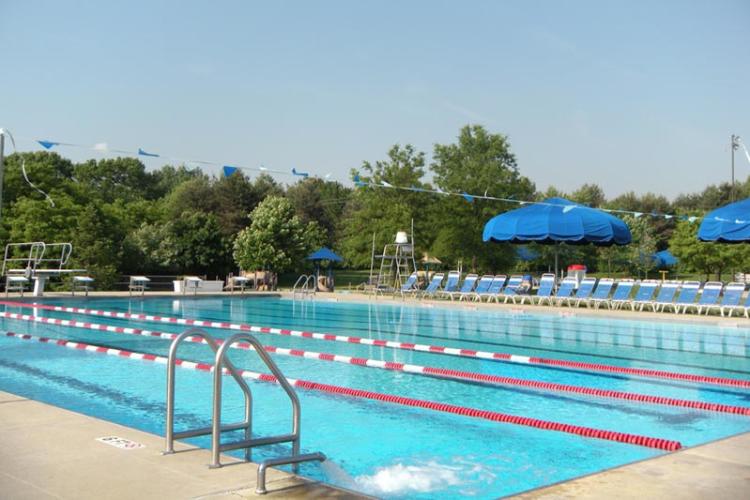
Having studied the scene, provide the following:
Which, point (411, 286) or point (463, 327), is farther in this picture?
point (411, 286)

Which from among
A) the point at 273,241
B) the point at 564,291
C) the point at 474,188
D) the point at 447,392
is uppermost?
the point at 474,188

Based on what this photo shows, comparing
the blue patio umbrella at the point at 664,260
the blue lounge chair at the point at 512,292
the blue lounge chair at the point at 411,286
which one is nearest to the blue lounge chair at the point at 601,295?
the blue lounge chair at the point at 512,292

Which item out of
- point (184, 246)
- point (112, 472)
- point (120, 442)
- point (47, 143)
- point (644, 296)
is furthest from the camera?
point (184, 246)

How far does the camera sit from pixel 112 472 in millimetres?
4105

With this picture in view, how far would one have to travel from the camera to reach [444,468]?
216 inches

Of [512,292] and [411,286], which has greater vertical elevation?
[411,286]

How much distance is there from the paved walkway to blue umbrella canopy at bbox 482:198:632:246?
1558 cm

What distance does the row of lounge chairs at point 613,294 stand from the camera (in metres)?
16.8

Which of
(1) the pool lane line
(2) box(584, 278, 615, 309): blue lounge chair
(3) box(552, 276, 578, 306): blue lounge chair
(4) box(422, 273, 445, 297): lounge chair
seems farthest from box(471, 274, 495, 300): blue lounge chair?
(1) the pool lane line

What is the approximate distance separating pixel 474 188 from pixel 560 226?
1075 cm

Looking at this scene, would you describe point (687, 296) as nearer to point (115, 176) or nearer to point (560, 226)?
point (560, 226)

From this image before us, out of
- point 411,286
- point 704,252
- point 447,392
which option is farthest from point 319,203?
point 447,392

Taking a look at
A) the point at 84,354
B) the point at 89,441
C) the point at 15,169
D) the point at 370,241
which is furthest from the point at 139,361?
the point at 15,169

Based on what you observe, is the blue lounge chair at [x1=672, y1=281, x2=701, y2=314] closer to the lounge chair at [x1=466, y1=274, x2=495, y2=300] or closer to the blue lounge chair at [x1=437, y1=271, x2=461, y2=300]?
the lounge chair at [x1=466, y1=274, x2=495, y2=300]
